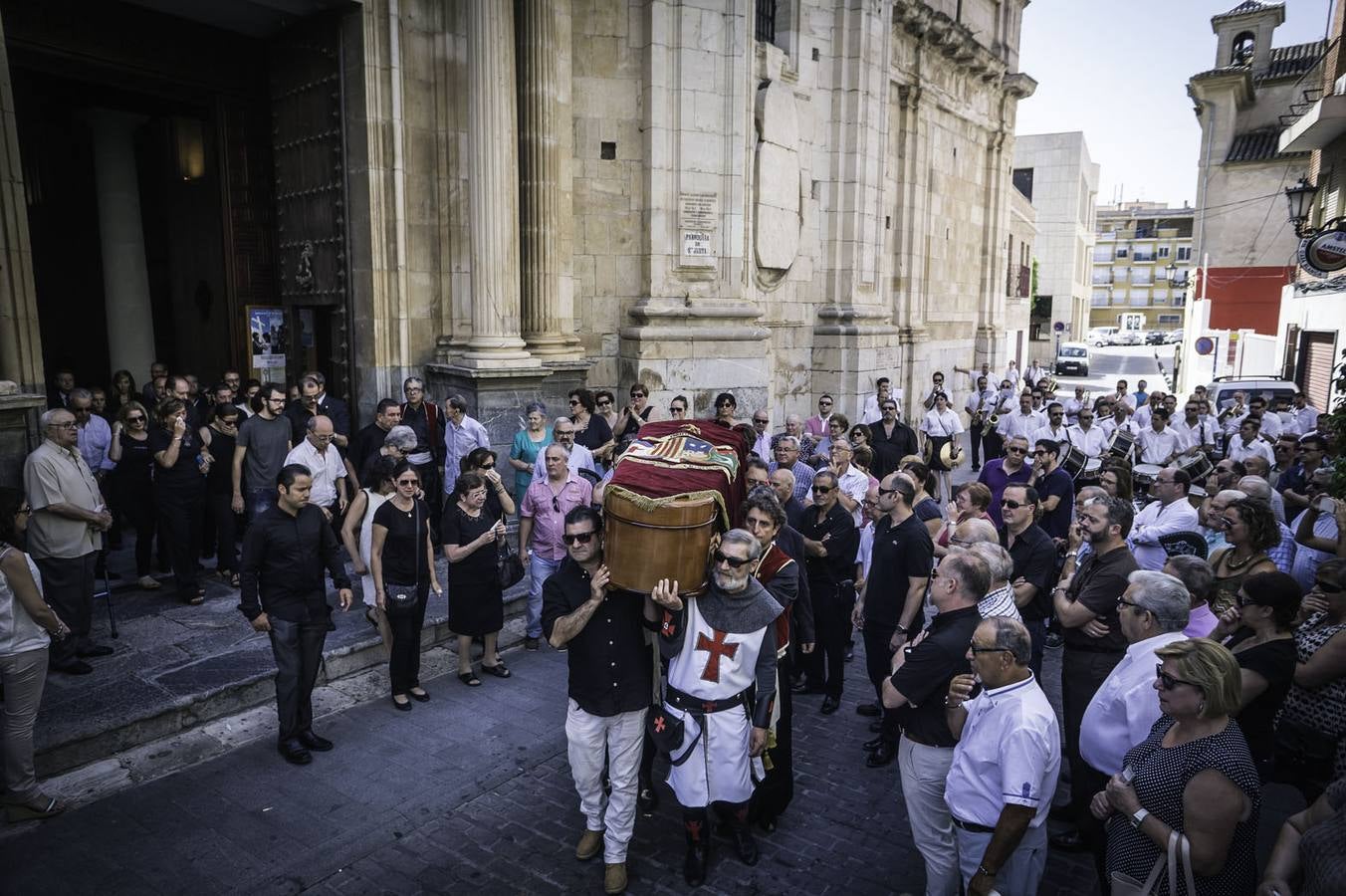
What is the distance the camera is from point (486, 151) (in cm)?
1042

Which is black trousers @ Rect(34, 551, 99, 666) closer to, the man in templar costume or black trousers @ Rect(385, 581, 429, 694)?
black trousers @ Rect(385, 581, 429, 694)

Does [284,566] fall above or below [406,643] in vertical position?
above

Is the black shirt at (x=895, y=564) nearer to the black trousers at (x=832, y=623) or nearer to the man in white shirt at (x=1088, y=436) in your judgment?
the black trousers at (x=832, y=623)

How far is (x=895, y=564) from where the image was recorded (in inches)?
232

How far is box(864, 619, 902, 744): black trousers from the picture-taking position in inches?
235

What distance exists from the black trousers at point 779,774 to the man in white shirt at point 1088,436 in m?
7.77

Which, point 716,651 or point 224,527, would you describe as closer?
point 716,651

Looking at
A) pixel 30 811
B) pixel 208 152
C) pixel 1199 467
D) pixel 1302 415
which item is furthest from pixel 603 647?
pixel 1302 415

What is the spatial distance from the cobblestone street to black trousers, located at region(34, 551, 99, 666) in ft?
5.57

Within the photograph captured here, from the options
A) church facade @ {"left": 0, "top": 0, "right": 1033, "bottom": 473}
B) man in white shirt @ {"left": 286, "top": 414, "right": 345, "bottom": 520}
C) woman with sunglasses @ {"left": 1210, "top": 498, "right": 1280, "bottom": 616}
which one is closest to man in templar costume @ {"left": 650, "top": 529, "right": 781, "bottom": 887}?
woman with sunglasses @ {"left": 1210, "top": 498, "right": 1280, "bottom": 616}

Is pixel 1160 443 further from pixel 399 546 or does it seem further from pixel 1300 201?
pixel 399 546

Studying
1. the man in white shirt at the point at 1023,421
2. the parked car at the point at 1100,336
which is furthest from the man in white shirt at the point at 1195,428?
the parked car at the point at 1100,336

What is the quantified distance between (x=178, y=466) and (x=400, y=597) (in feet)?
9.70

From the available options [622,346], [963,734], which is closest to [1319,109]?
[622,346]
